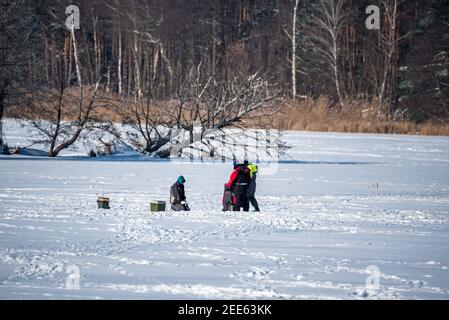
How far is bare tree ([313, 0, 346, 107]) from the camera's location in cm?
4512

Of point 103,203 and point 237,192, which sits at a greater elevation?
point 237,192

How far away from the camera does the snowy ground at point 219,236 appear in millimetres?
9570

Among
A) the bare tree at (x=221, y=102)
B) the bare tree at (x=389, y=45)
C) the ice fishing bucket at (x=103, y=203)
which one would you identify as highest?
the bare tree at (x=389, y=45)

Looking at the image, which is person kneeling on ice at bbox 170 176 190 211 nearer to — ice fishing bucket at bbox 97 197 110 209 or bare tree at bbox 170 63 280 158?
ice fishing bucket at bbox 97 197 110 209

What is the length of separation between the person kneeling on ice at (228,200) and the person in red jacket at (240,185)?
Result: 0.07m

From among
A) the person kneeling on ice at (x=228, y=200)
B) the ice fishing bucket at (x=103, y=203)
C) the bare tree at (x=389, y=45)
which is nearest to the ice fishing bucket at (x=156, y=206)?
the ice fishing bucket at (x=103, y=203)

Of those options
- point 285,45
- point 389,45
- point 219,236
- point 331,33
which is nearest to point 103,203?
point 219,236

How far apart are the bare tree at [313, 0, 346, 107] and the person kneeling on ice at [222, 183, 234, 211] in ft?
87.4

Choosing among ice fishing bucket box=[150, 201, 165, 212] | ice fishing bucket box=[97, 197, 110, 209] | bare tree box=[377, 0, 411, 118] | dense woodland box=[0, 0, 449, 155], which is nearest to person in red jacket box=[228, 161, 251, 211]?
ice fishing bucket box=[150, 201, 165, 212]

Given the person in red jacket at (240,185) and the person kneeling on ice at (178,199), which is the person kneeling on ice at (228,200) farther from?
the person kneeling on ice at (178,199)

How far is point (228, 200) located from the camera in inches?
645

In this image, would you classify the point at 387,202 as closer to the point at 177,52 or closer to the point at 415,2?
the point at 415,2

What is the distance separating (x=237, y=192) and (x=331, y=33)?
101 ft

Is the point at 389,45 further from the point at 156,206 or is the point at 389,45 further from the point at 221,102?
the point at 156,206
